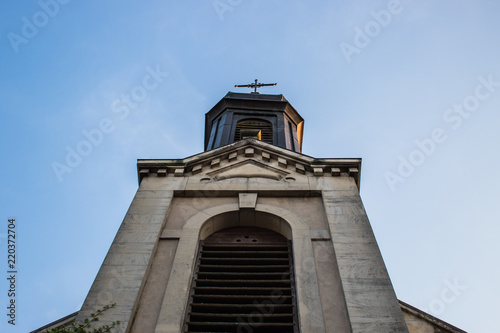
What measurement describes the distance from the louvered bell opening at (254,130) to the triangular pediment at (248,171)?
4898 mm

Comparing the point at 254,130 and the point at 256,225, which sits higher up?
the point at 254,130

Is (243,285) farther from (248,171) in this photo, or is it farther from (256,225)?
(248,171)

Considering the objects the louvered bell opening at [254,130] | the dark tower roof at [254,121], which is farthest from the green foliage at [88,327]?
the louvered bell opening at [254,130]

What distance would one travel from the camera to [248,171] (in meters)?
12.2

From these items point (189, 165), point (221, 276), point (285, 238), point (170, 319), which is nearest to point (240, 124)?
point (189, 165)

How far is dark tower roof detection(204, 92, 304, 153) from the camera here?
57.6ft

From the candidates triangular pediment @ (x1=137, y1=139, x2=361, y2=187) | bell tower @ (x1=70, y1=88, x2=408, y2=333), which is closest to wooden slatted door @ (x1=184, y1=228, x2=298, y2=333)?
bell tower @ (x1=70, y1=88, x2=408, y2=333)

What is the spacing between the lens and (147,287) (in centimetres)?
821

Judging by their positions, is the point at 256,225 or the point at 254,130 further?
the point at 254,130

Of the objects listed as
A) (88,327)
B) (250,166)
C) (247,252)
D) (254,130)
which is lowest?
(88,327)

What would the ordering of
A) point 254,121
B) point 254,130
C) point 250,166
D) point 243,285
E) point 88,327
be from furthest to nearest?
point 254,121
point 254,130
point 250,166
point 243,285
point 88,327

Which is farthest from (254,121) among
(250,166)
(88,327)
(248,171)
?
(88,327)

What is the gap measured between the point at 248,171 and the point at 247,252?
318cm

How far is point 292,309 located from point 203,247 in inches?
102
